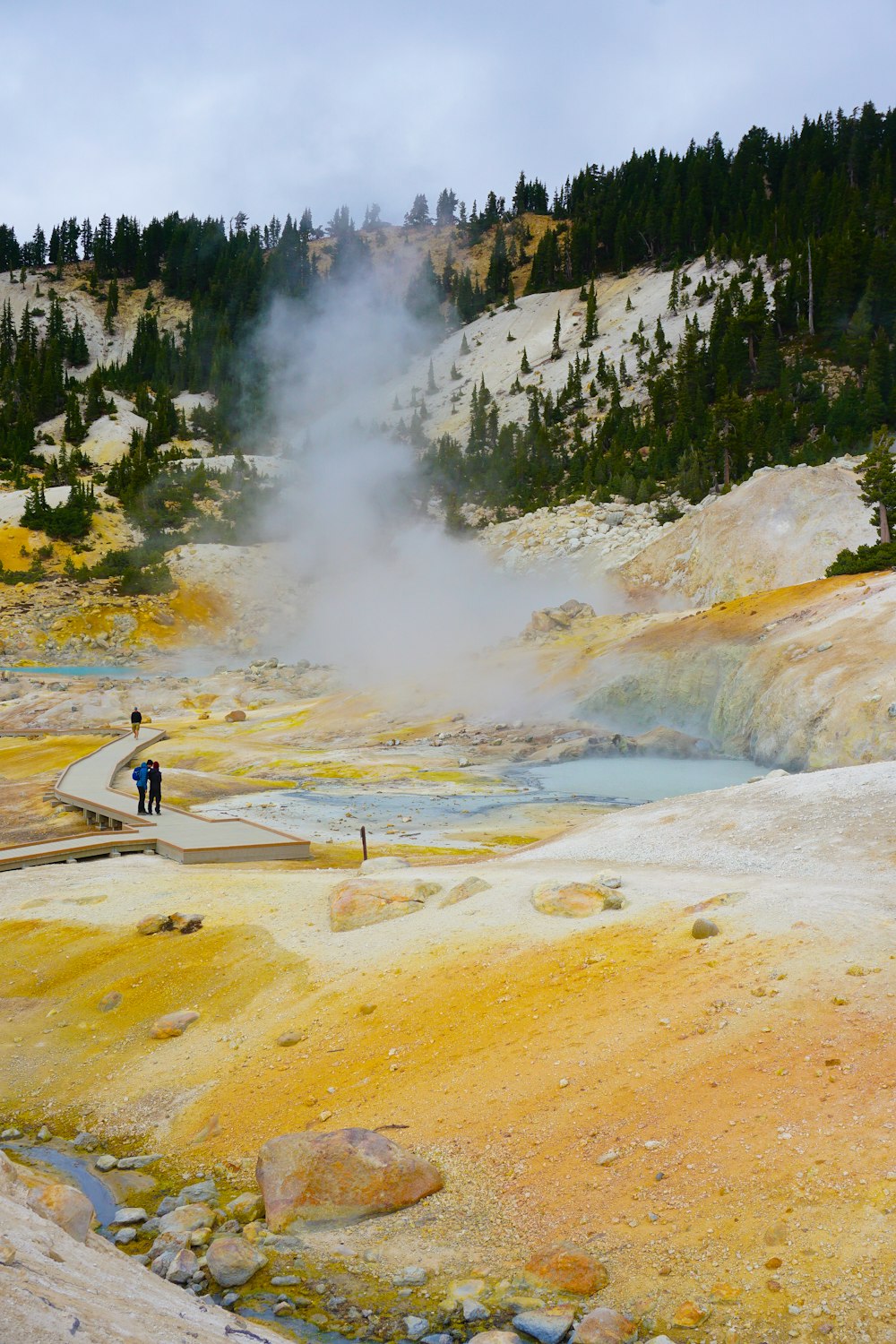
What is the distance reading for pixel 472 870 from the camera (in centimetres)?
1291

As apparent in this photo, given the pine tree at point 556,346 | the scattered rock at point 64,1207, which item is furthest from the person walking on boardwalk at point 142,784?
the pine tree at point 556,346

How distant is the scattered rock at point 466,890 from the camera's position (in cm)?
1117

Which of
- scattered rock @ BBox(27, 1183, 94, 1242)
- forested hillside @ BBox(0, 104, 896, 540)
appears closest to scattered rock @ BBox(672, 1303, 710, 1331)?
scattered rock @ BBox(27, 1183, 94, 1242)

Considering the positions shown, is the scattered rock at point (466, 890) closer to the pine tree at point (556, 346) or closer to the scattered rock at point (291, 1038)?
the scattered rock at point (291, 1038)

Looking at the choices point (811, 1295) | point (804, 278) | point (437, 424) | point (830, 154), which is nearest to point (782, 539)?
point (811, 1295)

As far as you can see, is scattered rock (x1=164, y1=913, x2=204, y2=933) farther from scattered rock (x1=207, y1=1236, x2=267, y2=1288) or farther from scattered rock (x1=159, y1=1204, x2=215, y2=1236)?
scattered rock (x1=207, y1=1236, x2=267, y2=1288)

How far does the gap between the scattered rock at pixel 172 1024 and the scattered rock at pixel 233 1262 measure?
3.75 meters

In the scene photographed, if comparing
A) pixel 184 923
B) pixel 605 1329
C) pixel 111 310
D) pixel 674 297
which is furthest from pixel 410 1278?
pixel 111 310

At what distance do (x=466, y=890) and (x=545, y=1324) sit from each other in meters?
6.40

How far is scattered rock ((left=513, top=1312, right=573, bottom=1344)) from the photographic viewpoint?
16.1ft

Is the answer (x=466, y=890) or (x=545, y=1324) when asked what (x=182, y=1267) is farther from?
(x=466, y=890)

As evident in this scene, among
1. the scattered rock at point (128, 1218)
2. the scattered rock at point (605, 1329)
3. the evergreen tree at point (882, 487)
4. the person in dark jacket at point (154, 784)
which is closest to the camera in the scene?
the scattered rock at point (605, 1329)

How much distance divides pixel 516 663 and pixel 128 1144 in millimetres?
28390

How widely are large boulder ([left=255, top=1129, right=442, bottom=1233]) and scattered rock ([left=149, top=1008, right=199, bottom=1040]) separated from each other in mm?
3250
